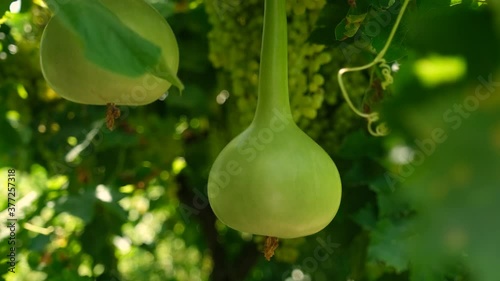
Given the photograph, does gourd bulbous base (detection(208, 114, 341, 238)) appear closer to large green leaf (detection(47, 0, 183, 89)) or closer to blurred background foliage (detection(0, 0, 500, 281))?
blurred background foliage (detection(0, 0, 500, 281))

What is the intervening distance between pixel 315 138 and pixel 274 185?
25.5 inches

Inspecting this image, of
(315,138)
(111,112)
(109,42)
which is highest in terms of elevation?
(109,42)

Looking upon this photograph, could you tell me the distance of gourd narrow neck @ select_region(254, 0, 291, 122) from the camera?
2.15 feet

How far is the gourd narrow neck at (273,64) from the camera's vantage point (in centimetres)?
66

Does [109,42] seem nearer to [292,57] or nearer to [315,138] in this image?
[292,57]

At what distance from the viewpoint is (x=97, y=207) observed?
1.57m

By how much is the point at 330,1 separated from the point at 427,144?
0.72 m

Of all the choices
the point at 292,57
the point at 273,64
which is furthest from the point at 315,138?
the point at 273,64

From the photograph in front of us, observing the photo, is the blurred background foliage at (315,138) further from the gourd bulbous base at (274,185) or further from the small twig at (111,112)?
the small twig at (111,112)

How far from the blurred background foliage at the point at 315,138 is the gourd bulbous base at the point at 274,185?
8cm

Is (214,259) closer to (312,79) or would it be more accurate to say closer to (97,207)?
(97,207)

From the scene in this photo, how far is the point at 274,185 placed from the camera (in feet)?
2.02

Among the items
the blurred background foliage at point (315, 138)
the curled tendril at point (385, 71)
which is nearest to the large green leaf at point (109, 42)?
the blurred background foliage at point (315, 138)

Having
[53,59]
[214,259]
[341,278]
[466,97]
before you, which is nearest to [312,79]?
[53,59]
